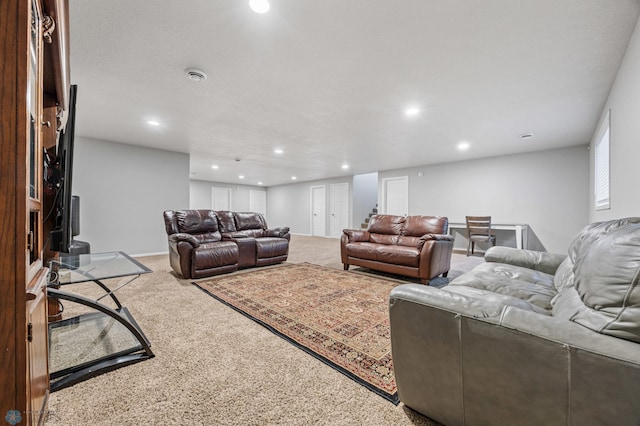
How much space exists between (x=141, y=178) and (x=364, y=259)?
4.89 meters

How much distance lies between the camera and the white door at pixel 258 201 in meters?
12.1

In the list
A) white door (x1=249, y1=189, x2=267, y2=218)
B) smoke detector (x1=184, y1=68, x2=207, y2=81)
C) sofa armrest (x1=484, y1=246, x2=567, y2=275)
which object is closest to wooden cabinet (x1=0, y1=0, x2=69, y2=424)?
smoke detector (x1=184, y1=68, x2=207, y2=81)

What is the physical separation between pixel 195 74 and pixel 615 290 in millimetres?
3175

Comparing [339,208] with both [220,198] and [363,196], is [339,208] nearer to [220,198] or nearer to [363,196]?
[363,196]

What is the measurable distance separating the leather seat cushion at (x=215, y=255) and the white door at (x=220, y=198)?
767 centimetres

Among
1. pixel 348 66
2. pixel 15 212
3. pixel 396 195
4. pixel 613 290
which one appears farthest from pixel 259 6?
pixel 396 195

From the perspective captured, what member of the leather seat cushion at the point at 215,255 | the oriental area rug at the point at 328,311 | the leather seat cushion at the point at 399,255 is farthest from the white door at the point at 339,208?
the leather seat cushion at the point at 215,255

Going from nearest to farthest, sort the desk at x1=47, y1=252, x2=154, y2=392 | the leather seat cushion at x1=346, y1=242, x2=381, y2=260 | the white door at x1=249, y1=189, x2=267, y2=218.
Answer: the desk at x1=47, y1=252, x2=154, y2=392 < the leather seat cushion at x1=346, y1=242, x2=381, y2=260 < the white door at x1=249, y1=189, x2=267, y2=218

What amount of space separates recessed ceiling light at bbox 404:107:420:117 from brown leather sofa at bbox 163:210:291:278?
282cm

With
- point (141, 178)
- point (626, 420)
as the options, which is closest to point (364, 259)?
point (626, 420)

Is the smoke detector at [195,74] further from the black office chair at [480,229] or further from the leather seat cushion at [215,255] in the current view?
the black office chair at [480,229]

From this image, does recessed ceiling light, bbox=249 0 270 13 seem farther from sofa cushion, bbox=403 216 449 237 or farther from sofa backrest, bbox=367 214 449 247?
sofa cushion, bbox=403 216 449 237

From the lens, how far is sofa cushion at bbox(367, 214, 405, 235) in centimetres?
435

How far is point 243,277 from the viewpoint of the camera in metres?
3.59
